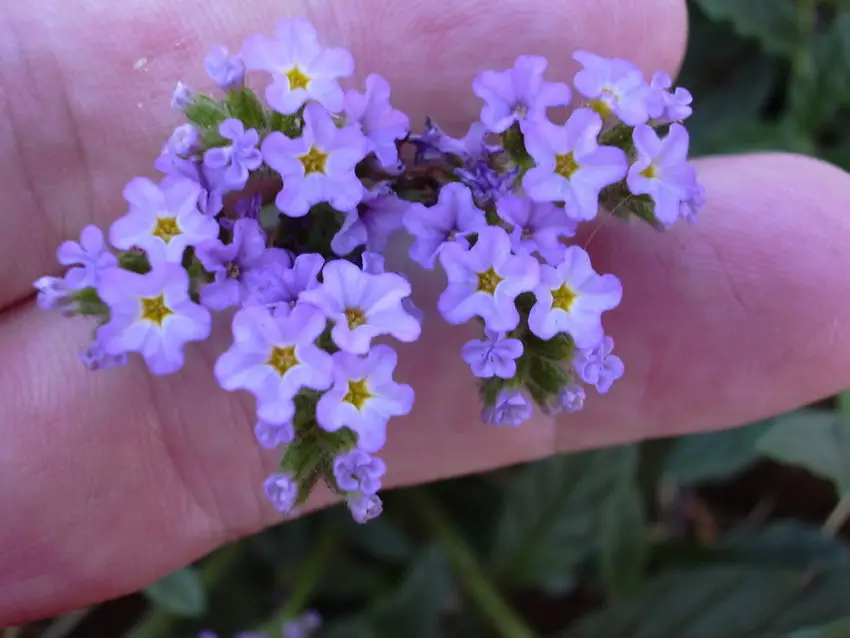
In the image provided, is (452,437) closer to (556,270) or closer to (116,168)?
(556,270)

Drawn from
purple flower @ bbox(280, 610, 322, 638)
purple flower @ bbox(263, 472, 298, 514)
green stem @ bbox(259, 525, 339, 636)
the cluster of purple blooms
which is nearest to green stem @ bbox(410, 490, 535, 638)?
green stem @ bbox(259, 525, 339, 636)

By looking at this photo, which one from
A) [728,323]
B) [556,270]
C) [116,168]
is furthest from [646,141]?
[116,168]

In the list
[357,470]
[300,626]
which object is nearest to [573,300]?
[357,470]

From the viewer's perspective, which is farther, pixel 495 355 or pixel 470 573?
pixel 470 573

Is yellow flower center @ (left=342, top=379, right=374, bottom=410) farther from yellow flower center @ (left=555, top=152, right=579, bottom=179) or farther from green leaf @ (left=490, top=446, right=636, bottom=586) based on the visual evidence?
green leaf @ (left=490, top=446, right=636, bottom=586)

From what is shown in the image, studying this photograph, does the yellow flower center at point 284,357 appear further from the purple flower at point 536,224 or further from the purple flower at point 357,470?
the purple flower at point 536,224

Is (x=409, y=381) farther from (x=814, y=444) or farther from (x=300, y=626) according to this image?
(x=814, y=444)
